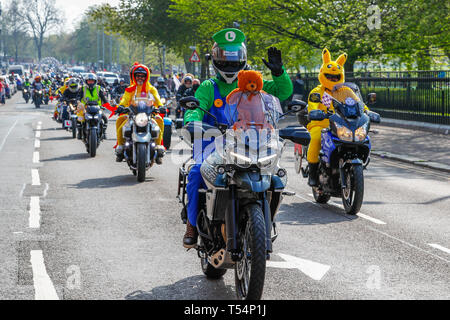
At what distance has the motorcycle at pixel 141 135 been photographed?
1260cm

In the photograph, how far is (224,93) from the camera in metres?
6.13

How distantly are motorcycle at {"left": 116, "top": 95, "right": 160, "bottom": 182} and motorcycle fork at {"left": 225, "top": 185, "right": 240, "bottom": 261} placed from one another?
734cm

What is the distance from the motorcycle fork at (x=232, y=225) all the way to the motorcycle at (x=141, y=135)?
7344 mm

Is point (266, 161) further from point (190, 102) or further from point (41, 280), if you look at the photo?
point (41, 280)

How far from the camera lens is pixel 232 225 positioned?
522 cm

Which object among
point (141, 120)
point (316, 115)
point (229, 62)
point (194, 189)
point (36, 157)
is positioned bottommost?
point (36, 157)

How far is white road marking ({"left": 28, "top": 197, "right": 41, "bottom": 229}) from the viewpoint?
8634 millimetres

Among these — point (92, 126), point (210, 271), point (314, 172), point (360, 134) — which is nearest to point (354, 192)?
point (360, 134)

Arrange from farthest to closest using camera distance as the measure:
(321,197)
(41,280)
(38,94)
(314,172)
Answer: (38,94) → (321,197) → (314,172) → (41,280)

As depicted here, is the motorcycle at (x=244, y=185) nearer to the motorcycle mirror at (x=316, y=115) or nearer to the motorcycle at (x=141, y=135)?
the motorcycle mirror at (x=316, y=115)

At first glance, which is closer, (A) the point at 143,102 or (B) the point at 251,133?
(B) the point at 251,133

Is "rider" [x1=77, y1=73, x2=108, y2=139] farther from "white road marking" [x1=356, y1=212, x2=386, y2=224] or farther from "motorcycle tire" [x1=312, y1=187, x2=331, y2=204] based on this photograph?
"white road marking" [x1=356, y1=212, x2=386, y2=224]

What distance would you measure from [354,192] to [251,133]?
14.8 ft
